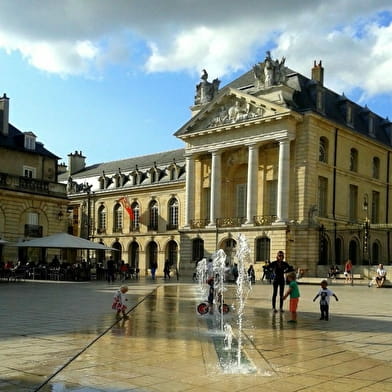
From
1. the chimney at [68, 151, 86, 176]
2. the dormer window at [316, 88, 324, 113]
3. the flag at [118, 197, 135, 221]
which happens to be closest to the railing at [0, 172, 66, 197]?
the flag at [118, 197, 135, 221]

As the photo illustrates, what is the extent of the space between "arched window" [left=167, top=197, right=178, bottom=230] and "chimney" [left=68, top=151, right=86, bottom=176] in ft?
68.6

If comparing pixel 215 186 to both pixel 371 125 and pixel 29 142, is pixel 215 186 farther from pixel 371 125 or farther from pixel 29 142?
pixel 371 125

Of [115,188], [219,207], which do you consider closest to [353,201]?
[219,207]

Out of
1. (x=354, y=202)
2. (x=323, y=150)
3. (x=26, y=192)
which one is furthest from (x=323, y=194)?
(x=26, y=192)

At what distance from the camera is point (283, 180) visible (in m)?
46.1

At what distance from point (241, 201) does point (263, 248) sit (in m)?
6.17

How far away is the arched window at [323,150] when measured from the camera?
1900 inches

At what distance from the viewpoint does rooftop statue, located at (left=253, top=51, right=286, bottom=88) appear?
48375 millimetres

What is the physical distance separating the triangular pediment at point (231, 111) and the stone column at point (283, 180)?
269 cm

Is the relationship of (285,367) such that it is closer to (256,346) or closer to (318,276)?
(256,346)

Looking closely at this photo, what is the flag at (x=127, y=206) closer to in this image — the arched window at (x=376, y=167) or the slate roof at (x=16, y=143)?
the slate roof at (x=16, y=143)

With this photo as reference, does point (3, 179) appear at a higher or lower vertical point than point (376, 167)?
lower

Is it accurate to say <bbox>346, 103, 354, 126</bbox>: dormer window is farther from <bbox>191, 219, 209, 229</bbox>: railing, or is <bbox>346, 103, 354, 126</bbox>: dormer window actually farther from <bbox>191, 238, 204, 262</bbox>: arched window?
<bbox>191, 238, 204, 262</bbox>: arched window

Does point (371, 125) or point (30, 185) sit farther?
point (371, 125)
